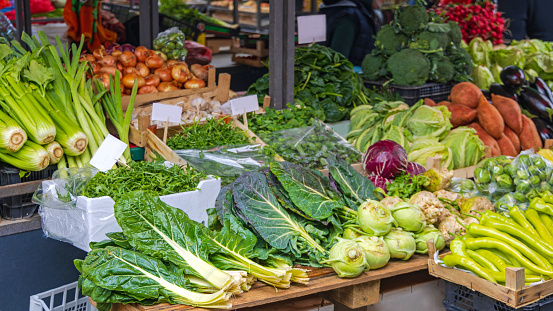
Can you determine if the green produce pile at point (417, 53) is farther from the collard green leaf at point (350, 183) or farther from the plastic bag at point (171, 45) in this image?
the collard green leaf at point (350, 183)

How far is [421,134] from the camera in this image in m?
4.11

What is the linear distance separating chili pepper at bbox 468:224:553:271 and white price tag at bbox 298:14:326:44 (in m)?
2.69

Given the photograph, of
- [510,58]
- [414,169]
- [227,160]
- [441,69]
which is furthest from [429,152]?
[510,58]

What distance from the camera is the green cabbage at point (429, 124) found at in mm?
4102

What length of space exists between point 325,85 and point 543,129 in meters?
1.79

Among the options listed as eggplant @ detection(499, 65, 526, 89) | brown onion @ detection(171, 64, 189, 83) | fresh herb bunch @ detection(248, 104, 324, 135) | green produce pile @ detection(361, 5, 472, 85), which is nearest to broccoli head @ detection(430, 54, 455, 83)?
green produce pile @ detection(361, 5, 472, 85)

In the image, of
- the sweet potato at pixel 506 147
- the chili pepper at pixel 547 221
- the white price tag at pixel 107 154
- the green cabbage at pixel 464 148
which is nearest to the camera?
the chili pepper at pixel 547 221

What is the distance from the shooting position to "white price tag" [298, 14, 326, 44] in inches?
186

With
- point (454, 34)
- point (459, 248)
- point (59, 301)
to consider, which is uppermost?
point (454, 34)

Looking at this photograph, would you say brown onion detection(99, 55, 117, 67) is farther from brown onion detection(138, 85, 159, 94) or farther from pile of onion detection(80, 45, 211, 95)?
brown onion detection(138, 85, 159, 94)

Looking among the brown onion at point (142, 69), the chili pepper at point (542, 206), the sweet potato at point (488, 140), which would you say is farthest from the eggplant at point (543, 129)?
the brown onion at point (142, 69)

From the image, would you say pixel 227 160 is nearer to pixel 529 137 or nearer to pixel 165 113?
pixel 165 113

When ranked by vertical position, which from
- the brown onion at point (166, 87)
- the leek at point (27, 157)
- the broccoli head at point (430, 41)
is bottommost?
the leek at point (27, 157)

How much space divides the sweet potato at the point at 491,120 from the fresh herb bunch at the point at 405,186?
4.80 ft
